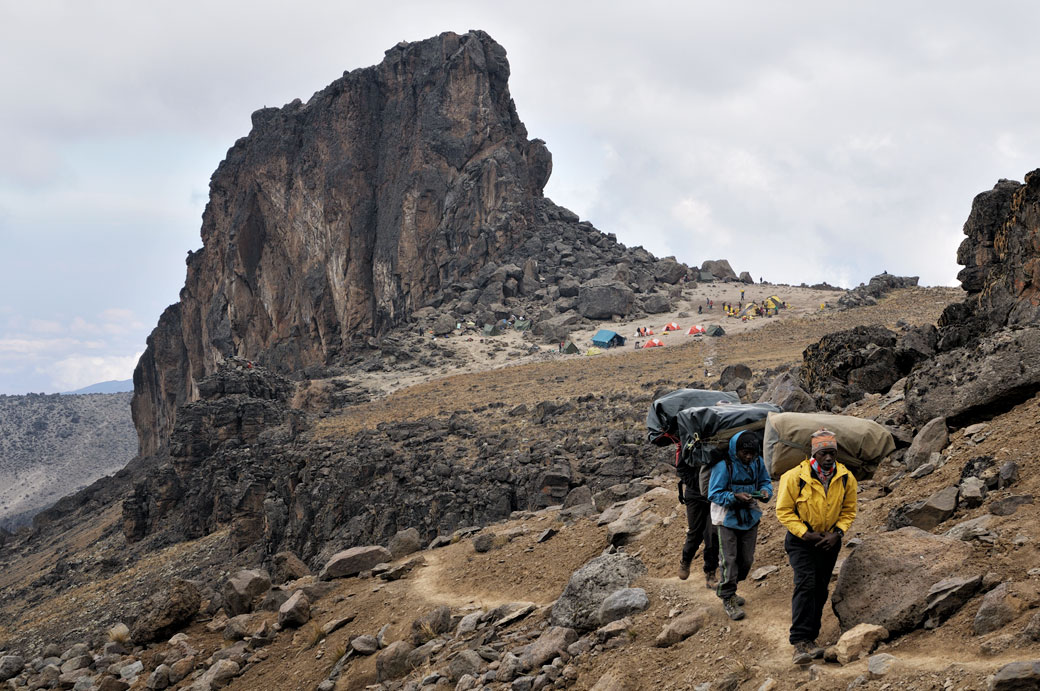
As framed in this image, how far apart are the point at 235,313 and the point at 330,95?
2524cm

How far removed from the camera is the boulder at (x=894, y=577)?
564 centimetres

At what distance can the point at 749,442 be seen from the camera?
6.91 metres

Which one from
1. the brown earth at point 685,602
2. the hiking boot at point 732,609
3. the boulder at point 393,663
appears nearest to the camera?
the brown earth at point 685,602

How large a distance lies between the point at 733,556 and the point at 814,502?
137 cm

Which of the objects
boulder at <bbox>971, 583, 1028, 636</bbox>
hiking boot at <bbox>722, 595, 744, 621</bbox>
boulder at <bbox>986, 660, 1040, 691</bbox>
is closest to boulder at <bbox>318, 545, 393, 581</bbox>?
hiking boot at <bbox>722, 595, 744, 621</bbox>

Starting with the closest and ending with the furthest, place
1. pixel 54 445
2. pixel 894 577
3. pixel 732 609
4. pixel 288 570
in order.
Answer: pixel 894 577 → pixel 732 609 → pixel 288 570 → pixel 54 445

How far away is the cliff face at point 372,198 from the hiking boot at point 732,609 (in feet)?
183

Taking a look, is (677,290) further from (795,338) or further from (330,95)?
(330,95)

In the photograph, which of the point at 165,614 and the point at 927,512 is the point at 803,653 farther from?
the point at 165,614

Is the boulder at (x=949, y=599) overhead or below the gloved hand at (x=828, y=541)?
below

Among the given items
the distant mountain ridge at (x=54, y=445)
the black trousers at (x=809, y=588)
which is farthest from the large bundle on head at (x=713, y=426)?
the distant mountain ridge at (x=54, y=445)

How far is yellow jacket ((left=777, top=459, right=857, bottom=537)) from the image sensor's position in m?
5.88

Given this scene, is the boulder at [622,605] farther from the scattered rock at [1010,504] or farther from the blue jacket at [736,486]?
the scattered rock at [1010,504]

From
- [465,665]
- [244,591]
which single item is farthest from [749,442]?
[244,591]
